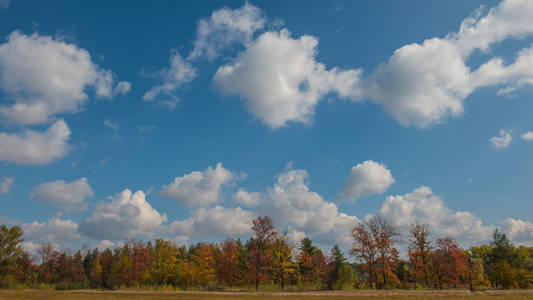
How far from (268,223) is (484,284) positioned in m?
57.5

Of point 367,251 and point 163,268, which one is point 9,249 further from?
point 367,251

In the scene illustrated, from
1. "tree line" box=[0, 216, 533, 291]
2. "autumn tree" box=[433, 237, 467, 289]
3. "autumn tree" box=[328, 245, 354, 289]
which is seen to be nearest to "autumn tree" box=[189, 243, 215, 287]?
"tree line" box=[0, 216, 533, 291]

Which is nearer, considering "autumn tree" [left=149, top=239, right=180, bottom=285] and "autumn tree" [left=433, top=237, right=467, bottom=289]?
"autumn tree" [left=433, top=237, right=467, bottom=289]

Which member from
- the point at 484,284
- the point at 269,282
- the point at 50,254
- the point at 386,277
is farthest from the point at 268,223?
the point at 50,254

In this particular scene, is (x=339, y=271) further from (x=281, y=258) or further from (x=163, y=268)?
(x=163, y=268)

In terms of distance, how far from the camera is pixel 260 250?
71000 millimetres

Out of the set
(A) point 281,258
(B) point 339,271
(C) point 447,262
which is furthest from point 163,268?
(C) point 447,262

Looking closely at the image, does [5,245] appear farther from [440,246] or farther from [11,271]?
[440,246]

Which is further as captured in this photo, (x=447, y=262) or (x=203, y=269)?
(x=203, y=269)

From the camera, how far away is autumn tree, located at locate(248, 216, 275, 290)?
69000 mm

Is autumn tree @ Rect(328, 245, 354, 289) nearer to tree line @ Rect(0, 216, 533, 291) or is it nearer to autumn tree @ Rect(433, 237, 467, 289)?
tree line @ Rect(0, 216, 533, 291)

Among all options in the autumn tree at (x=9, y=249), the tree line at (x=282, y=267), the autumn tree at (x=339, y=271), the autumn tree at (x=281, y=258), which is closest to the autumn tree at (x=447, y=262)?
the tree line at (x=282, y=267)

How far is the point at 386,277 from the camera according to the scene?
6712 cm

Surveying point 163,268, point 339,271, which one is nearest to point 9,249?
point 163,268
